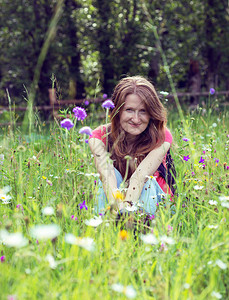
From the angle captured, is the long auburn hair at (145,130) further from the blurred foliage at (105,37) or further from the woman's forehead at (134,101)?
the blurred foliage at (105,37)

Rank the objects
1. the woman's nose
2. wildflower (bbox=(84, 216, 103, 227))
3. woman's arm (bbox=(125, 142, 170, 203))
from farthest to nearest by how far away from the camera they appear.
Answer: the woman's nose, woman's arm (bbox=(125, 142, 170, 203)), wildflower (bbox=(84, 216, 103, 227))

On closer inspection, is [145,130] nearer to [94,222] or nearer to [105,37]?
[94,222]

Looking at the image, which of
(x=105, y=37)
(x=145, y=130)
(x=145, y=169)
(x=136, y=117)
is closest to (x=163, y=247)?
(x=145, y=169)

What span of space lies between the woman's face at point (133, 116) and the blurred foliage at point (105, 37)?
640 centimetres

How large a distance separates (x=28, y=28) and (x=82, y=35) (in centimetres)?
160

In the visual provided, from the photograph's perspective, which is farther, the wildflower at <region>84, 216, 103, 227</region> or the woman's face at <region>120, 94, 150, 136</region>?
the woman's face at <region>120, 94, 150, 136</region>

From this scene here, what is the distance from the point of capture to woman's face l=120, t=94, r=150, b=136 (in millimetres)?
2279

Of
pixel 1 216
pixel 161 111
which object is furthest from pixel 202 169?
pixel 1 216

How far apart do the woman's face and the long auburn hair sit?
29 millimetres

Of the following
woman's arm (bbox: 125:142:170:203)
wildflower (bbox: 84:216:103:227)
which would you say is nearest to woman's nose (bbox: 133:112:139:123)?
woman's arm (bbox: 125:142:170:203)

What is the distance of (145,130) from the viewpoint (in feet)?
8.15

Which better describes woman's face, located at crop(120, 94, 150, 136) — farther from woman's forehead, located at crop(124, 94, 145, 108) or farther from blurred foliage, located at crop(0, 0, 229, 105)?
blurred foliage, located at crop(0, 0, 229, 105)

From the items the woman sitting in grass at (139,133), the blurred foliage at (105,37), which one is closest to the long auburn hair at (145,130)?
the woman sitting in grass at (139,133)

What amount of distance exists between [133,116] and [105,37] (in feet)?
24.3
